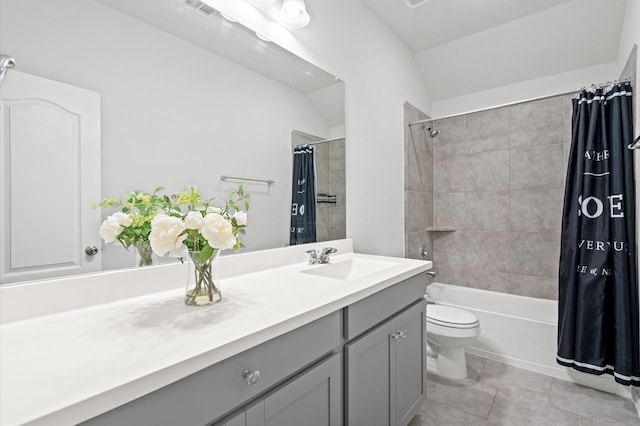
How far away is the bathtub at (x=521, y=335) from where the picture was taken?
2148mm

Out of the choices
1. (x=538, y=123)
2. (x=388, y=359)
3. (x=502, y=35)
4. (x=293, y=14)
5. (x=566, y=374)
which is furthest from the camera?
(x=538, y=123)

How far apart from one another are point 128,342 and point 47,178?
543mm

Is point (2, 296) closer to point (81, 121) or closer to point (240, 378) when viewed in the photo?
point (81, 121)

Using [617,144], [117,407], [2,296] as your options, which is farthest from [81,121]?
[617,144]

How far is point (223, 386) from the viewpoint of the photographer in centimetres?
70

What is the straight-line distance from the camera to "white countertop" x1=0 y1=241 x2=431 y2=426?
0.50m

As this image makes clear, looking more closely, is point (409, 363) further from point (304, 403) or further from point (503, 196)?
point (503, 196)

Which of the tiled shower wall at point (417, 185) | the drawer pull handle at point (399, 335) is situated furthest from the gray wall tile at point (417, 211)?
the drawer pull handle at point (399, 335)

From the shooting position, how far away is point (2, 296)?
2.71 ft

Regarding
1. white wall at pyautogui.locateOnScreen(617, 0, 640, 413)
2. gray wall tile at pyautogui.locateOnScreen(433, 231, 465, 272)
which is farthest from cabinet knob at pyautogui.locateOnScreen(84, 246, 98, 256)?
gray wall tile at pyautogui.locateOnScreen(433, 231, 465, 272)

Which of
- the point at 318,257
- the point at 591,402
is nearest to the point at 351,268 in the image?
the point at 318,257

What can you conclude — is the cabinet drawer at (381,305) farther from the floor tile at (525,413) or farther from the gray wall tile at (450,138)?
the gray wall tile at (450,138)

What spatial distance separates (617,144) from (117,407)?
8.57 feet

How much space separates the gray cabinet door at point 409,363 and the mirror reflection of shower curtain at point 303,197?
664 mm
